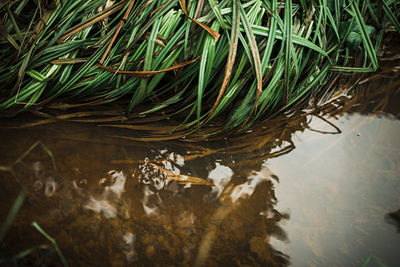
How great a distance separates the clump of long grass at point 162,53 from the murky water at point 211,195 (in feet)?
0.51

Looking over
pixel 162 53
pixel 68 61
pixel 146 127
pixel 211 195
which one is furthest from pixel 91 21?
pixel 211 195

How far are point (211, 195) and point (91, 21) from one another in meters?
0.93

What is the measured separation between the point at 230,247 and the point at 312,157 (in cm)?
55

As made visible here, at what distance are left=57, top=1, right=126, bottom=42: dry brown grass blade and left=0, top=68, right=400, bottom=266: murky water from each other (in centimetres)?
40

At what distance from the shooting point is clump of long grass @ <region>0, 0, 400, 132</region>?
109 centimetres

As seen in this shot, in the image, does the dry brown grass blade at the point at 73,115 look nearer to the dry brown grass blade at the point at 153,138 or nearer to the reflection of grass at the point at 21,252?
the dry brown grass blade at the point at 153,138

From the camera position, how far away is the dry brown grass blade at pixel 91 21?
1.15m

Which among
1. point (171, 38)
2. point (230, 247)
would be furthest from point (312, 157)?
point (171, 38)

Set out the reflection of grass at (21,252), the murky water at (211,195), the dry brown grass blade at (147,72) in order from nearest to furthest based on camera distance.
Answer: the reflection of grass at (21,252) < the murky water at (211,195) < the dry brown grass blade at (147,72)

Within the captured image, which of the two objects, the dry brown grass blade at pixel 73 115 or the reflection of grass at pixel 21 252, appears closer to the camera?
the reflection of grass at pixel 21 252

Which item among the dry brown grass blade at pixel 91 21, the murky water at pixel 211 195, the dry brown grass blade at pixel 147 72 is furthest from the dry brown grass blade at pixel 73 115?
the dry brown grass blade at pixel 91 21

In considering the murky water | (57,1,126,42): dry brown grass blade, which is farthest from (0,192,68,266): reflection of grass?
(57,1,126,42): dry brown grass blade

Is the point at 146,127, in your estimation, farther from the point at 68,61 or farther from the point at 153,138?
the point at 68,61

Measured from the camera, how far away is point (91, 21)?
3.81 feet
